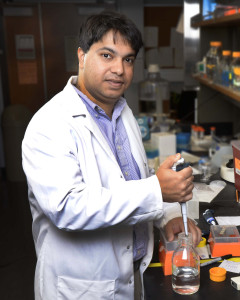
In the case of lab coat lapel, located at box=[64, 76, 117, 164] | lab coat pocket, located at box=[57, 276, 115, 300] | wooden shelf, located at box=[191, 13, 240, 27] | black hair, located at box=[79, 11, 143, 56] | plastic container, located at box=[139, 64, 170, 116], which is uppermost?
wooden shelf, located at box=[191, 13, 240, 27]

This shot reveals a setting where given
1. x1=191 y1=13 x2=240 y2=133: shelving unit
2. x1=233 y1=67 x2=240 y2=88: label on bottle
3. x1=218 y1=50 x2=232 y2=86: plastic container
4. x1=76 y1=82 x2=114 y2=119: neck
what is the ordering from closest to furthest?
x1=76 y1=82 x2=114 y2=119: neck, x1=233 y1=67 x2=240 y2=88: label on bottle, x1=218 y1=50 x2=232 y2=86: plastic container, x1=191 y1=13 x2=240 y2=133: shelving unit

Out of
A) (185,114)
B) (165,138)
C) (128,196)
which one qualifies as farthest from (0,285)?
(185,114)

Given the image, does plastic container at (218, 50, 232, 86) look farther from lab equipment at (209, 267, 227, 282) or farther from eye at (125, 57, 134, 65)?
lab equipment at (209, 267, 227, 282)

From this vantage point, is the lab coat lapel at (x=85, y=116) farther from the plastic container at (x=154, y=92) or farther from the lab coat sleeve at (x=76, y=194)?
the plastic container at (x=154, y=92)

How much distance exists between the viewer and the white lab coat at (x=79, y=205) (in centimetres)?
120

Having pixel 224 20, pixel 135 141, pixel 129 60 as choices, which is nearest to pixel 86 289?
pixel 135 141

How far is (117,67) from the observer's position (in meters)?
1.42

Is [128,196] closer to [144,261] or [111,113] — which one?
[144,261]

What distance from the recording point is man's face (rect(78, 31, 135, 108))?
55.9 inches

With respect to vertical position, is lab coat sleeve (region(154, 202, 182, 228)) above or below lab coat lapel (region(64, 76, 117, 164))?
below

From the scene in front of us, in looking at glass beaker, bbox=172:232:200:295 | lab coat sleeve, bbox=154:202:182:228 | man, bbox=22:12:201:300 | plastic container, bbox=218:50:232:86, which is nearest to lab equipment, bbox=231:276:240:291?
glass beaker, bbox=172:232:200:295

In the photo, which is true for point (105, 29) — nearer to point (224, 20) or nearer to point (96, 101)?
point (96, 101)

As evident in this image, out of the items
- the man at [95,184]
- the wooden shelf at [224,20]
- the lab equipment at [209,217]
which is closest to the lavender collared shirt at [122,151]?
the man at [95,184]

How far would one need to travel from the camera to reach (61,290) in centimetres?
140
